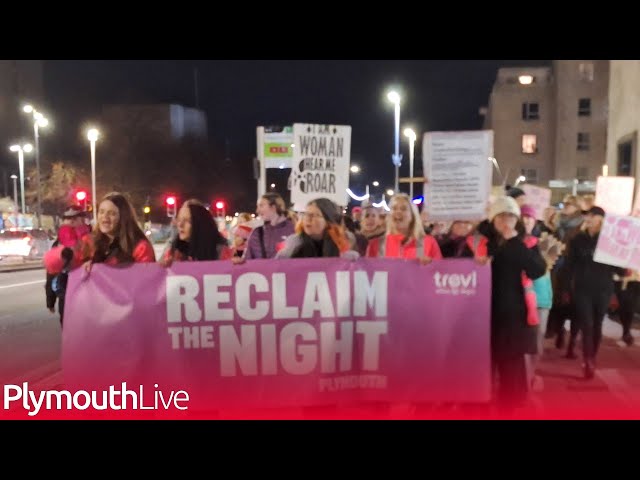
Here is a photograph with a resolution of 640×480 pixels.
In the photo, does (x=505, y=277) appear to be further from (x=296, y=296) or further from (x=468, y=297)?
(x=296, y=296)

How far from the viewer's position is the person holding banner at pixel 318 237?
5289mm

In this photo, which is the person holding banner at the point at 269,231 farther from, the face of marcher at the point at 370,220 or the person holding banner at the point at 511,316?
the person holding banner at the point at 511,316

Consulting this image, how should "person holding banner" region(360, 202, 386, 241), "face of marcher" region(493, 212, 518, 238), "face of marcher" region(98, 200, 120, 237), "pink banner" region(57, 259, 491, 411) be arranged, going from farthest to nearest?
"person holding banner" region(360, 202, 386, 241), "face of marcher" region(98, 200, 120, 237), "face of marcher" region(493, 212, 518, 238), "pink banner" region(57, 259, 491, 411)

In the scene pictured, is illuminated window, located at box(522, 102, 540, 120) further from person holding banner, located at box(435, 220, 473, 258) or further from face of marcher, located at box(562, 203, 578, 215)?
person holding banner, located at box(435, 220, 473, 258)

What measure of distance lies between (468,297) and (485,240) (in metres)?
0.65

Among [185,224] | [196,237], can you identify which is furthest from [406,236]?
[185,224]

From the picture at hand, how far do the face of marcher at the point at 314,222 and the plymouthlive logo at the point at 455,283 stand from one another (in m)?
0.91

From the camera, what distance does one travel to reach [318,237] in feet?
17.6

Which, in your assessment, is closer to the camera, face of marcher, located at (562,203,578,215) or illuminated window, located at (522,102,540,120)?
face of marcher, located at (562,203,578,215)

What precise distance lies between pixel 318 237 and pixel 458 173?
1.54 m

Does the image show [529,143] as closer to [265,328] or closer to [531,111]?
[531,111]

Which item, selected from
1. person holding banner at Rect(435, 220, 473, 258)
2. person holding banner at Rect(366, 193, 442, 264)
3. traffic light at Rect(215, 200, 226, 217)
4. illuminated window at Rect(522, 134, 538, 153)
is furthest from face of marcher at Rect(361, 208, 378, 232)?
illuminated window at Rect(522, 134, 538, 153)

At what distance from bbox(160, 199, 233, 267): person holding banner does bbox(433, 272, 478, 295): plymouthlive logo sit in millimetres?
2022

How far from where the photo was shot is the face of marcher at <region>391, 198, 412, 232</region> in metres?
5.70
